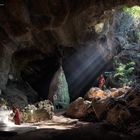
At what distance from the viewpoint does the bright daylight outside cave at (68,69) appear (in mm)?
15258

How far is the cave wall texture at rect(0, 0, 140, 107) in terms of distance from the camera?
57.1ft

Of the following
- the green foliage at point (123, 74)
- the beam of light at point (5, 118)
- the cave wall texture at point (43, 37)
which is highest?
the cave wall texture at point (43, 37)

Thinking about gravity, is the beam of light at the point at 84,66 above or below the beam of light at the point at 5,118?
above

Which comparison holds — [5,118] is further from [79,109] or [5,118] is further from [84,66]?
[84,66]

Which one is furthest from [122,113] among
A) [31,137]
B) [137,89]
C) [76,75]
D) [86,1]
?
[76,75]

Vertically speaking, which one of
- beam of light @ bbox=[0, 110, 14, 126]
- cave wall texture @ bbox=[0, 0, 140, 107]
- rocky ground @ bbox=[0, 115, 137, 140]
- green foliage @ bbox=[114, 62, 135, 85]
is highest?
cave wall texture @ bbox=[0, 0, 140, 107]

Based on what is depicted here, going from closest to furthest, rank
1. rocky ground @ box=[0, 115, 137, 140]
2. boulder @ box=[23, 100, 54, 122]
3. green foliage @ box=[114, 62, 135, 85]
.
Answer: rocky ground @ box=[0, 115, 137, 140] < boulder @ box=[23, 100, 54, 122] < green foliage @ box=[114, 62, 135, 85]

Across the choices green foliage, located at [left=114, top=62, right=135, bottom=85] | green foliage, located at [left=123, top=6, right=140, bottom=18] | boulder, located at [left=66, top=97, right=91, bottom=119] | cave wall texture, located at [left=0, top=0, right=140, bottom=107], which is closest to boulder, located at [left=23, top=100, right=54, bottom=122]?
boulder, located at [left=66, top=97, right=91, bottom=119]

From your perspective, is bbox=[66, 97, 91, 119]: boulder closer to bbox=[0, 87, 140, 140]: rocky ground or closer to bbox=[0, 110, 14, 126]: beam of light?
bbox=[0, 87, 140, 140]: rocky ground

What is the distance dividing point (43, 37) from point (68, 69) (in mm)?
7379

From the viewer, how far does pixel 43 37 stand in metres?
23.0

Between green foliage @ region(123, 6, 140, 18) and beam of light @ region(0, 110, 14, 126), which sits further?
green foliage @ region(123, 6, 140, 18)

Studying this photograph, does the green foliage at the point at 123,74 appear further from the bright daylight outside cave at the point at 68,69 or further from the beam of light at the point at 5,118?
the beam of light at the point at 5,118

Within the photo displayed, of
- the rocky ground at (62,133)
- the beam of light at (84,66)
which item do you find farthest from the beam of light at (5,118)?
the beam of light at (84,66)
